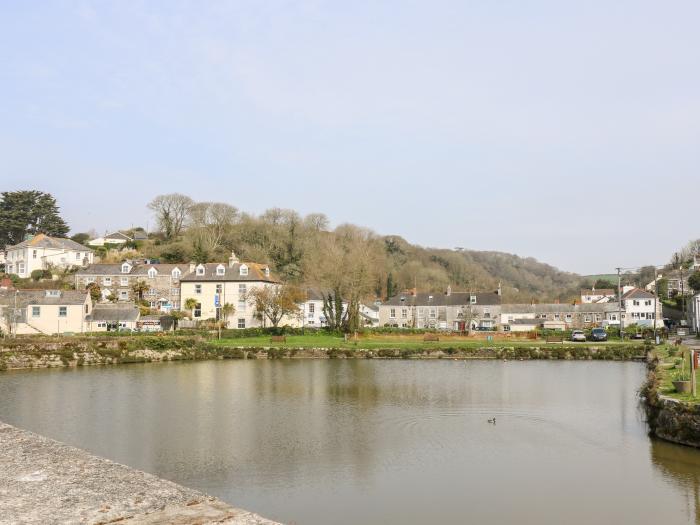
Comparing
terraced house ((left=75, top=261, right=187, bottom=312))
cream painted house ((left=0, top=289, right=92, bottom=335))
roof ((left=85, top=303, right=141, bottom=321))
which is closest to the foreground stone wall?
cream painted house ((left=0, top=289, right=92, bottom=335))

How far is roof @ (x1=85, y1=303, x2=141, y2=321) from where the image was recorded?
182 feet

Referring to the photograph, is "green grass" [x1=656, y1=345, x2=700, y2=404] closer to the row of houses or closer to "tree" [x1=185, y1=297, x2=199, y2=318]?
the row of houses

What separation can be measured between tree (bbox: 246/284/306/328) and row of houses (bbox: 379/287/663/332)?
17098 mm

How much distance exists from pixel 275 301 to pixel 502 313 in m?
29.2

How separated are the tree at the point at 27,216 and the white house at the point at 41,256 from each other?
33.0 ft

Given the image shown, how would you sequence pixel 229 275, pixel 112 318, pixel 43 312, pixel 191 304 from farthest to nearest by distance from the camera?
pixel 229 275 < pixel 191 304 < pixel 112 318 < pixel 43 312

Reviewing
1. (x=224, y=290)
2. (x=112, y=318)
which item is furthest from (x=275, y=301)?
(x=112, y=318)

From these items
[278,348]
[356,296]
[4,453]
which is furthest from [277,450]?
[356,296]

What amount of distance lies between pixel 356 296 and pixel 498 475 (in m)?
43.3

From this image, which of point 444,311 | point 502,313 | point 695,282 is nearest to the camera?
point 502,313

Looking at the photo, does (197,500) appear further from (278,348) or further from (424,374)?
(278,348)

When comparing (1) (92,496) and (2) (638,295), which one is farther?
(2) (638,295)

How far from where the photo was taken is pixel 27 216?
84.2 meters

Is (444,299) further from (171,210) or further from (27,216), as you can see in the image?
(27,216)
